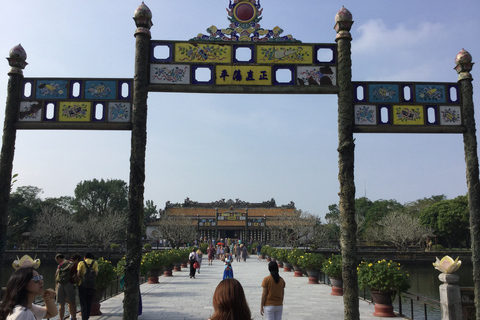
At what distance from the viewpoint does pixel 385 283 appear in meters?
10.7

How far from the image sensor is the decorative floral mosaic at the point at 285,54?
9242 millimetres

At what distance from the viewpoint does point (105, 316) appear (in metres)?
10.4

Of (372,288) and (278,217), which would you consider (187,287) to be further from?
(278,217)

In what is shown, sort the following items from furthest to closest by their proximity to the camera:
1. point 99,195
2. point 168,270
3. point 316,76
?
point 99,195 → point 168,270 → point 316,76

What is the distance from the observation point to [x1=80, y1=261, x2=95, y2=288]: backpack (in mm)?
9344

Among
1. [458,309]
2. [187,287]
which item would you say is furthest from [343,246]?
[187,287]

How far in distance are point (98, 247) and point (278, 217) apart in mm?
A: 23826

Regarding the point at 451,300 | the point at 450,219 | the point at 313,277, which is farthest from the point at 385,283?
the point at 450,219

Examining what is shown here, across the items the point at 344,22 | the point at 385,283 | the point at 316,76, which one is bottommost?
the point at 385,283

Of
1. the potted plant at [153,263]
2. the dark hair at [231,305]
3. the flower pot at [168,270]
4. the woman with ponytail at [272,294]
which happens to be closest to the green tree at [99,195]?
the flower pot at [168,270]

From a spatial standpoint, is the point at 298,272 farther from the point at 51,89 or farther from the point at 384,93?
the point at 51,89

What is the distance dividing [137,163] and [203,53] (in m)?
2.77

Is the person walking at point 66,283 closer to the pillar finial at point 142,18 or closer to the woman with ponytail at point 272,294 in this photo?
the woman with ponytail at point 272,294

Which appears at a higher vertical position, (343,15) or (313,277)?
(343,15)
